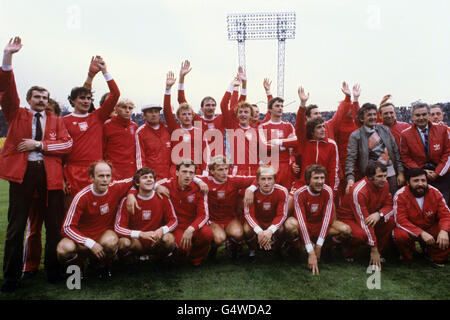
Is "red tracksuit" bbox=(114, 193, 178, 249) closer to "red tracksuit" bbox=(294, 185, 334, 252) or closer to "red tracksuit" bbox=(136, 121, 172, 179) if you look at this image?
"red tracksuit" bbox=(136, 121, 172, 179)

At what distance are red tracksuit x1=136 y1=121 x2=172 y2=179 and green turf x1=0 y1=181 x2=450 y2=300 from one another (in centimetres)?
120

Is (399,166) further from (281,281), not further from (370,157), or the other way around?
(281,281)

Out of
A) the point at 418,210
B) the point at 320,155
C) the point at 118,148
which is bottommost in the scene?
the point at 418,210

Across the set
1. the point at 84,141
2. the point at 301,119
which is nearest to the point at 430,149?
the point at 301,119

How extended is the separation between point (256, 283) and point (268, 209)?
3.17 ft

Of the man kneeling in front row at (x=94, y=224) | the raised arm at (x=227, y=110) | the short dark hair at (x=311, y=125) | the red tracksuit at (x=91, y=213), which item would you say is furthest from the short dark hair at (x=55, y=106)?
the short dark hair at (x=311, y=125)

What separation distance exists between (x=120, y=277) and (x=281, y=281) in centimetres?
161

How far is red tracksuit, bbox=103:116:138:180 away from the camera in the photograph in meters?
4.04

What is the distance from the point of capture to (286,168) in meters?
4.54

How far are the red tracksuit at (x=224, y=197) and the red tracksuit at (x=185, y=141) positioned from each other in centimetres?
57

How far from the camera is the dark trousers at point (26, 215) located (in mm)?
2967

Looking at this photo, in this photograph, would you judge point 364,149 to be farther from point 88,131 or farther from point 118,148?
point 88,131

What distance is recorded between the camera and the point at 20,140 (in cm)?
304
